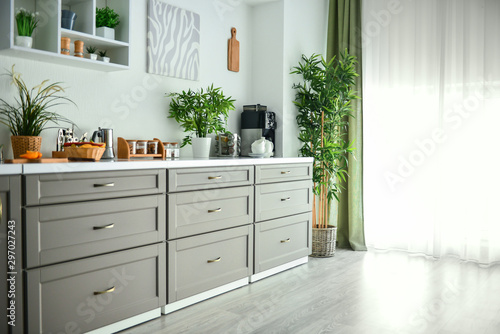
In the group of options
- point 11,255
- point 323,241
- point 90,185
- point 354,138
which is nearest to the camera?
point 11,255

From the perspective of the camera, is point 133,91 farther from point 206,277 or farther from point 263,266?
point 263,266

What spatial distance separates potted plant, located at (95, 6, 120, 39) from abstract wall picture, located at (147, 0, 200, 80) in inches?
16.2

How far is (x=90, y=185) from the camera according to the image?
2.13 metres

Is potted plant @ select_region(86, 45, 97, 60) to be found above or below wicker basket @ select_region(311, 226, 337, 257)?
above

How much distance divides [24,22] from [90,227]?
3.65 ft

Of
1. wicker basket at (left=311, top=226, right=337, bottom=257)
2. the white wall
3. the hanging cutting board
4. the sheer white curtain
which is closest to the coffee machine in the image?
the white wall

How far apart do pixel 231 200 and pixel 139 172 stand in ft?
2.56

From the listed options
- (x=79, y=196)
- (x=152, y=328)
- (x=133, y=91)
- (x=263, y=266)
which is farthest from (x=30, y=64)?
(x=263, y=266)

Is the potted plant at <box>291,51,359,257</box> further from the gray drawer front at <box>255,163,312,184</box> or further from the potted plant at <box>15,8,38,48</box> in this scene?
the potted plant at <box>15,8,38,48</box>

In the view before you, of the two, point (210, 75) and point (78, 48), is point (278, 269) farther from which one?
point (78, 48)

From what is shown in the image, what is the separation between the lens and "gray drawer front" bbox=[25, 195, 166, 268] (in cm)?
194

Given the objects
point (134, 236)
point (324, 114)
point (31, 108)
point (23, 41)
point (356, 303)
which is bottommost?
point (356, 303)

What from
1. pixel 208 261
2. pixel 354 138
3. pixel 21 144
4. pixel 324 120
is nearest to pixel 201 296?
Result: pixel 208 261

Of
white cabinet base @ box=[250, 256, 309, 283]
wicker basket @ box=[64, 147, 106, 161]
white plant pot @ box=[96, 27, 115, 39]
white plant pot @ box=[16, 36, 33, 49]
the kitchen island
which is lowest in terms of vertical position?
white cabinet base @ box=[250, 256, 309, 283]
